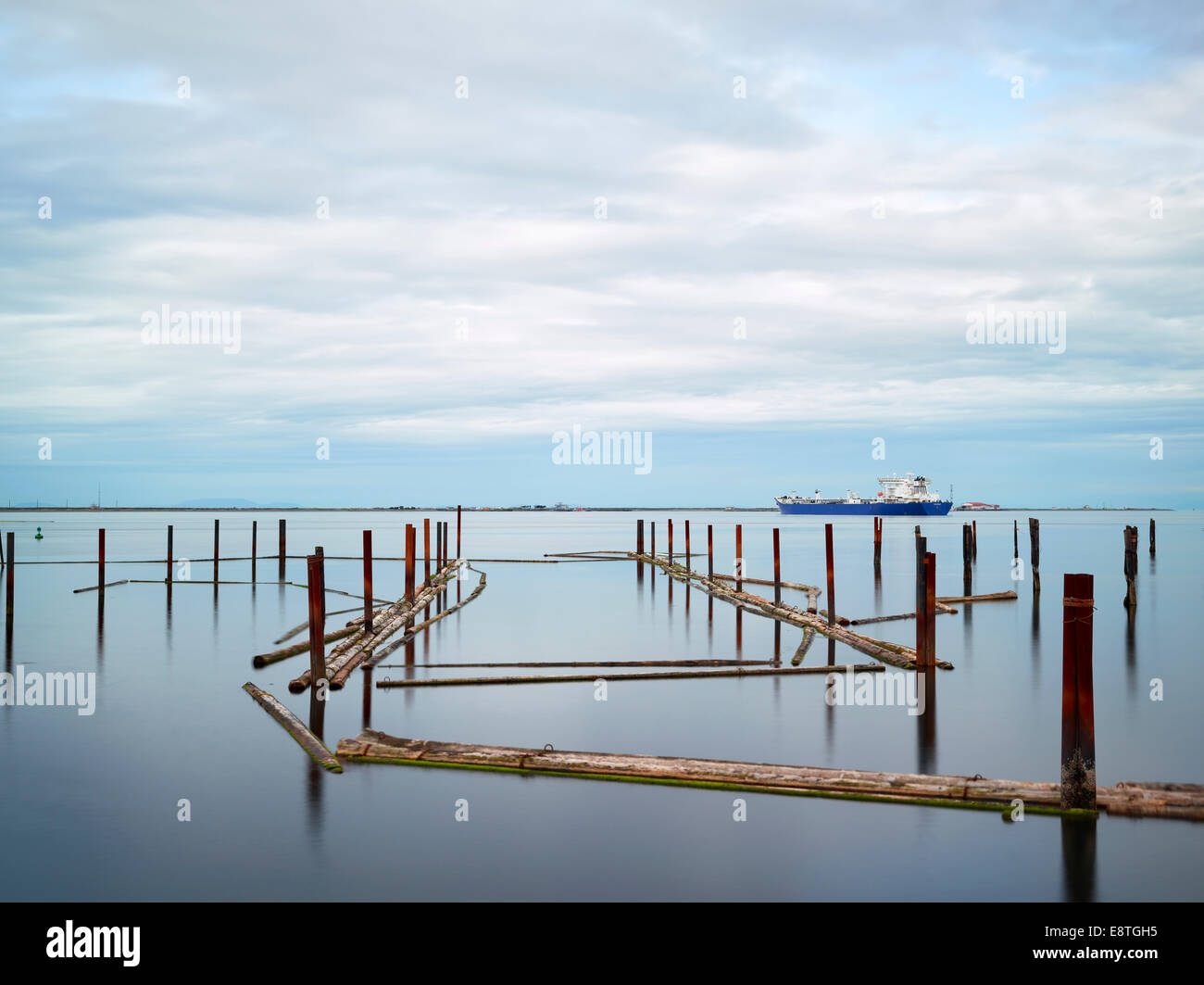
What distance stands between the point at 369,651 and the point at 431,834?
997 centimetres

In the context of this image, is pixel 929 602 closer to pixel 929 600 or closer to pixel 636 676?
pixel 929 600

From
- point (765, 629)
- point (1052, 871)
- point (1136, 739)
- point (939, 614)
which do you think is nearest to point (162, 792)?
point (1052, 871)

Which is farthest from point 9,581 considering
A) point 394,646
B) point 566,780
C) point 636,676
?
point 566,780

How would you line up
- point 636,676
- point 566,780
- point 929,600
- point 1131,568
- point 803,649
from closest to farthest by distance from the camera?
point 566,780 < point 929,600 < point 636,676 < point 803,649 < point 1131,568

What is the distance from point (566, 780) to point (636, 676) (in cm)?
593

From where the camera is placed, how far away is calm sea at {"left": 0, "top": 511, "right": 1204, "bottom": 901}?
29.8ft

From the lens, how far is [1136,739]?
14836 mm

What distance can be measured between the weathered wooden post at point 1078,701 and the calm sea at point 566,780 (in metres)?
0.44

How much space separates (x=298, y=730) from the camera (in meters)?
13.6

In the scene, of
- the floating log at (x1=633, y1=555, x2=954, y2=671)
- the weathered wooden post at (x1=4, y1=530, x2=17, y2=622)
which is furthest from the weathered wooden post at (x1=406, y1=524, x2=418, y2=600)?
the floating log at (x1=633, y1=555, x2=954, y2=671)

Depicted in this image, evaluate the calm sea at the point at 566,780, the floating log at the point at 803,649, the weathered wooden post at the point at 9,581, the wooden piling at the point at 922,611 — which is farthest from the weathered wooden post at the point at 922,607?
the weathered wooden post at the point at 9,581

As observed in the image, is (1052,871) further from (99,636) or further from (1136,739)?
(99,636)

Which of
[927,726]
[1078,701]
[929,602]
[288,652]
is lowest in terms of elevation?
[927,726]
